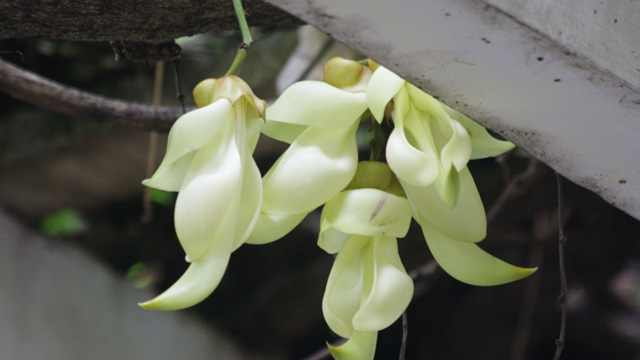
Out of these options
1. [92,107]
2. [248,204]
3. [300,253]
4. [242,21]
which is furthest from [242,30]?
[300,253]

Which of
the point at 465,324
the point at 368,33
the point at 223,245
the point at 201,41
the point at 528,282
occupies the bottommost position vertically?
the point at 465,324

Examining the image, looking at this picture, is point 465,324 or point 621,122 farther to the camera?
point 465,324

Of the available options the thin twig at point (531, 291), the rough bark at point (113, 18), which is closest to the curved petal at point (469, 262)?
the rough bark at point (113, 18)

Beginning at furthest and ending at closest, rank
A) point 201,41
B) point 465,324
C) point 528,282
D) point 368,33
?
1. point 465,324
2. point 528,282
3. point 201,41
4. point 368,33

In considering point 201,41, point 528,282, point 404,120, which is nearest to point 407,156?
point 404,120

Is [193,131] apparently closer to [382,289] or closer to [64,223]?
[382,289]

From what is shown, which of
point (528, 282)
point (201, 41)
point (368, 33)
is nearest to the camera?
point (368, 33)

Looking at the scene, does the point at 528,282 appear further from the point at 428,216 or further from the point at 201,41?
the point at 428,216
